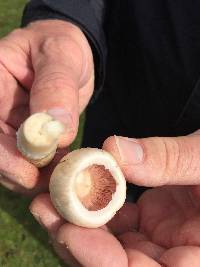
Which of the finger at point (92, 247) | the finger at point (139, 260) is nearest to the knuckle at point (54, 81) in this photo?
the finger at point (92, 247)

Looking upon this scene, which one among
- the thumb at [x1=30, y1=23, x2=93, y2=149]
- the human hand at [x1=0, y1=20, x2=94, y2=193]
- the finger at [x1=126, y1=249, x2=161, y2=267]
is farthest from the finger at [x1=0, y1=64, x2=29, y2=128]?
the finger at [x1=126, y1=249, x2=161, y2=267]

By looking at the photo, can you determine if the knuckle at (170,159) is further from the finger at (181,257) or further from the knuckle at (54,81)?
the knuckle at (54,81)

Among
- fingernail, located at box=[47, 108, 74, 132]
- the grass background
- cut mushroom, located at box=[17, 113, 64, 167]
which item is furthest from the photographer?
the grass background

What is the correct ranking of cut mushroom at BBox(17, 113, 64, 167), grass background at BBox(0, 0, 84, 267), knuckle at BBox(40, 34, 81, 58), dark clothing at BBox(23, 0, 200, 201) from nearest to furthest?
cut mushroom at BBox(17, 113, 64, 167) → knuckle at BBox(40, 34, 81, 58) → dark clothing at BBox(23, 0, 200, 201) → grass background at BBox(0, 0, 84, 267)

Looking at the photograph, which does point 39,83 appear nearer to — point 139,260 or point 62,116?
point 62,116

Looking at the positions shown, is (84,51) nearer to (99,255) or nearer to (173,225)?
(173,225)

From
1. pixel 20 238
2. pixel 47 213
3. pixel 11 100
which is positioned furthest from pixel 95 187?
pixel 20 238

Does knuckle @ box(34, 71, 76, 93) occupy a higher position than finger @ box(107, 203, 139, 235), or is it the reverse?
knuckle @ box(34, 71, 76, 93)

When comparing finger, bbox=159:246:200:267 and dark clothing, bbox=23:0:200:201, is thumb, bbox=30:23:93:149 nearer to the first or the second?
dark clothing, bbox=23:0:200:201
